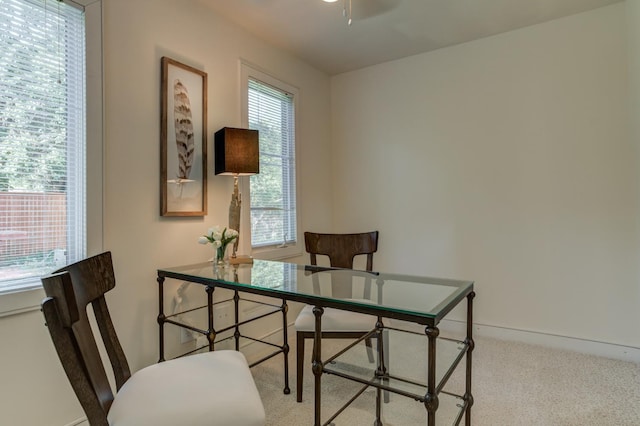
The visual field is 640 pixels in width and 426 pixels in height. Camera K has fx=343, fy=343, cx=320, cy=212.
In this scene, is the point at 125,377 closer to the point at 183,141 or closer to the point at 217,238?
the point at 217,238

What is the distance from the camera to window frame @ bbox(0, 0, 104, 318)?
1.72 meters

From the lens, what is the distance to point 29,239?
156 centimetres

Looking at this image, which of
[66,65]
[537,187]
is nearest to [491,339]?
[537,187]

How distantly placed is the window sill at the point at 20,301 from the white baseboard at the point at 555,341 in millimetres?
2962

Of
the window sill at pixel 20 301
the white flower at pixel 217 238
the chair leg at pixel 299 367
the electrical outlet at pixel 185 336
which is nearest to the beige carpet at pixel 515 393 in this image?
the chair leg at pixel 299 367

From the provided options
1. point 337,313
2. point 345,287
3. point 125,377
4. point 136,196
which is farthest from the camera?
point 337,313

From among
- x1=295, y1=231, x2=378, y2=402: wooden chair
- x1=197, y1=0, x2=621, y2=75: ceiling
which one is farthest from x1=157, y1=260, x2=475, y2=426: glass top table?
x1=197, y1=0, x2=621, y2=75: ceiling

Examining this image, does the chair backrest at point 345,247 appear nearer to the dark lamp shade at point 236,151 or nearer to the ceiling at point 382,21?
the dark lamp shade at point 236,151

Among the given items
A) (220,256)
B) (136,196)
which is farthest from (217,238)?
(136,196)

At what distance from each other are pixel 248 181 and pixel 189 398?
178cm

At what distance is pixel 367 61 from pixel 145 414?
3255 millimetres

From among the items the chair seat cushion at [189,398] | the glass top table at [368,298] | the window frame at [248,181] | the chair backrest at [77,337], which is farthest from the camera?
the window frame at [248,181]

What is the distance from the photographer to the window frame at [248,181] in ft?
8.61

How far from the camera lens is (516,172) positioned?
2828 mm
